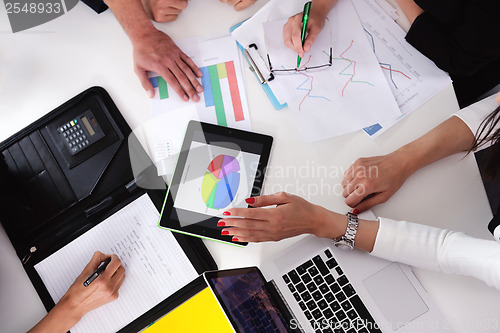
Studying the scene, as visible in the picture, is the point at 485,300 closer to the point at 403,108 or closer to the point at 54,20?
the point at 403,108

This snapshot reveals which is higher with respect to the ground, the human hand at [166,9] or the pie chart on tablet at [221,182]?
the human hand at [166,9]

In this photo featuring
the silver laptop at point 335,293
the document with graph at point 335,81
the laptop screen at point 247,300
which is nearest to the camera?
the laptop screen at point 247,300

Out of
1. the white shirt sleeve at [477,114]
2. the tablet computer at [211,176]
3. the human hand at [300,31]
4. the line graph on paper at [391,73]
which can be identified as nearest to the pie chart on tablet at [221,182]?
the tablet computer at [211,176]

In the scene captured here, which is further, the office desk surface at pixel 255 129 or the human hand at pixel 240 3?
the human hand at pixel 240 3

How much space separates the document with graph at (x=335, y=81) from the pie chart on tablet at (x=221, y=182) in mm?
198

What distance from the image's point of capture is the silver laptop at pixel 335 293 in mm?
783

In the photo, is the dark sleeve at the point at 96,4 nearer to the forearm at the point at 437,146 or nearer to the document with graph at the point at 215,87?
the document with graph at the point at 215,87

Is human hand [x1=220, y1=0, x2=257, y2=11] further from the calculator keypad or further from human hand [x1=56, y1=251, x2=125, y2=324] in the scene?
human hand [x1=56, y1=251, x2=125, y2=324]

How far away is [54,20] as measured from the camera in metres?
1.01

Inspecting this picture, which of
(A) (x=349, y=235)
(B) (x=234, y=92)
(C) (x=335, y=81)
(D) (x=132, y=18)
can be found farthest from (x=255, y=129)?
(D) (x=132, y=18)

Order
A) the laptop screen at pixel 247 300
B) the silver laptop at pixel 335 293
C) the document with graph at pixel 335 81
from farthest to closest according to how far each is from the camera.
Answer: the document with graph at pixel 335 81
the silver laptop at pixel 335 293
the laptop screen at pixel 247 300

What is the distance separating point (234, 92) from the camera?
96 centimetres

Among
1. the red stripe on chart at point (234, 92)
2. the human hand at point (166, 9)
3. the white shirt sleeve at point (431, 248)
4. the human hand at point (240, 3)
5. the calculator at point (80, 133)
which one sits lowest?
the white shirt sleeve at point (431, 248)

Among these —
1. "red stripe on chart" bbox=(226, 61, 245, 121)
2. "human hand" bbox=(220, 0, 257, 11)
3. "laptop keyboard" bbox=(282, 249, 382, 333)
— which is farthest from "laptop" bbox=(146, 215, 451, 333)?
"human hand" bbox=(220, 0, 257, 11)
